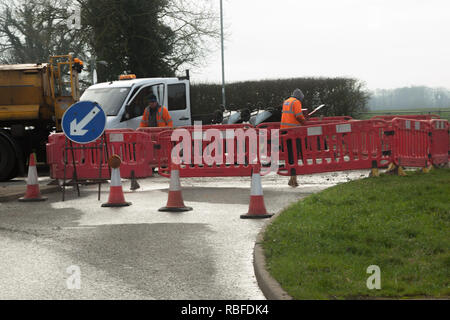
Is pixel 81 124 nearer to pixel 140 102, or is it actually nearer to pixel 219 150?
pixel 219 150

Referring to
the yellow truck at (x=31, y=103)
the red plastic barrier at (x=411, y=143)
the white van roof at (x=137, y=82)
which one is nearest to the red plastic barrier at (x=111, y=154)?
the yellow truck at (x=31, y=103)

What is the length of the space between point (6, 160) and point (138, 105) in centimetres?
425

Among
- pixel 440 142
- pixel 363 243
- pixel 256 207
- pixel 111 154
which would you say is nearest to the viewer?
pixel 363 243

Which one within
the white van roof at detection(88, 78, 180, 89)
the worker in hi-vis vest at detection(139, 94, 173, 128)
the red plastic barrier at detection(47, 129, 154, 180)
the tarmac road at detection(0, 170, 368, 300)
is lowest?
the tarmac road at detection(0, 170, 368, 300)

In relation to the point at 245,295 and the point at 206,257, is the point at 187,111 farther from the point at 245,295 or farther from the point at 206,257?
the point at 245,295

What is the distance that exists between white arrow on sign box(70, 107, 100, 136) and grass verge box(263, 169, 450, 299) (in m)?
4.09

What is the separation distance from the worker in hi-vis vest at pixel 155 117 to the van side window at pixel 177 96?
11.2ft

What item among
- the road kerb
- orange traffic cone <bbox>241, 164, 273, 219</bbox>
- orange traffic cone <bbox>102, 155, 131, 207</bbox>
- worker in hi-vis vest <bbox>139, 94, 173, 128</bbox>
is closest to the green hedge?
worker in hi-vis vest <bbox>139, 94, 173, 128</bbox>

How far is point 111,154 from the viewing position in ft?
47.2

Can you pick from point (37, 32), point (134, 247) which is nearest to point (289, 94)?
point (37, 32)

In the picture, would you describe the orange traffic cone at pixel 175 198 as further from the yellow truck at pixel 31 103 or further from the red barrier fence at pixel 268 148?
the yellow truck at pixel 31 103

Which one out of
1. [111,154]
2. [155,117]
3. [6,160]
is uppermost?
[155,117]

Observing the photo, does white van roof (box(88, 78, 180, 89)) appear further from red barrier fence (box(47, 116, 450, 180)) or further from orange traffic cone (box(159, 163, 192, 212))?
orange traffic cone (box(159, 163, 192, 212))

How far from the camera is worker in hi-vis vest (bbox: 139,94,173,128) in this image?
54.1 ft
